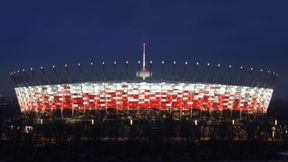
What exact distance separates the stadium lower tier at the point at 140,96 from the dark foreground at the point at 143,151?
3240cm

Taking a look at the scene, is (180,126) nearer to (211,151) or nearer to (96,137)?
(96,137)

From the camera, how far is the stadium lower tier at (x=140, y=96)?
79.4 meters

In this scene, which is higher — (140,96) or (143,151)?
(140,96)

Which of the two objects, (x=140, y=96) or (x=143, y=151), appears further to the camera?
(x=140, y=96)

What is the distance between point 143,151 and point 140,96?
124 feet

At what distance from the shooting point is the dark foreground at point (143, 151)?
38.7 m

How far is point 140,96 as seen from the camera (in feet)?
261

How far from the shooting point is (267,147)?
45188 millimetres

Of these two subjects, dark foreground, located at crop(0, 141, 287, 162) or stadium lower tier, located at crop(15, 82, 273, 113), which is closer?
dark foreground, located at crop(0, 141, 287, 162)

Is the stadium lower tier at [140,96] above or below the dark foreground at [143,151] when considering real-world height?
above

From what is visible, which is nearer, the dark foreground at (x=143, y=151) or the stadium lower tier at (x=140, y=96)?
the dark foreground at (x=143, y=151)

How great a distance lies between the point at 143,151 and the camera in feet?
138

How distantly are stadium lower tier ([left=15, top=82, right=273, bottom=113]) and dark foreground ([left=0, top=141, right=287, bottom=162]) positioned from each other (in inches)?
1276

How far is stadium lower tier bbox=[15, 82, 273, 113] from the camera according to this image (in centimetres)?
7938
